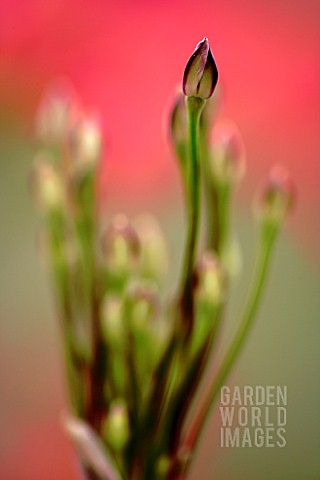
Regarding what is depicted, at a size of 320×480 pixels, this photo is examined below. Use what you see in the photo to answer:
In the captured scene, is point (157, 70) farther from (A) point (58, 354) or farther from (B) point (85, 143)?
(A) point (58, 354)

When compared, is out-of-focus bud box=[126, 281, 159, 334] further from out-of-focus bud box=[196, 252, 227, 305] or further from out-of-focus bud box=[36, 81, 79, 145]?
out-of-focus bud box=[36, 81, 79, 145]

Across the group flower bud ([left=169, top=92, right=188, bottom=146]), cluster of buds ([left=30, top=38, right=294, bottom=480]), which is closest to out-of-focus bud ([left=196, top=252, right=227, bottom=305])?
cluster of buds ([left=30, top=38, right=294, bottom=480])

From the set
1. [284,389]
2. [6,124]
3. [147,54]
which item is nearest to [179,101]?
[147,54]

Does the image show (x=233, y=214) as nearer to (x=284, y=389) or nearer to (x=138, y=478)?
(x=284, y=389)

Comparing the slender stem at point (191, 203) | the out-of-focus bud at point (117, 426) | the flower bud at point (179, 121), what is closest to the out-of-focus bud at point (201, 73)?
the slender stem at point (191, 203)

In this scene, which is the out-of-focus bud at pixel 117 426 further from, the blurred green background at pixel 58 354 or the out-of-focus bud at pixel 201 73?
the out-of-focus bud at pixel 201 73

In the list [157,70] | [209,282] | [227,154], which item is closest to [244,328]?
[209,282]

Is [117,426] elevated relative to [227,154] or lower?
lower
